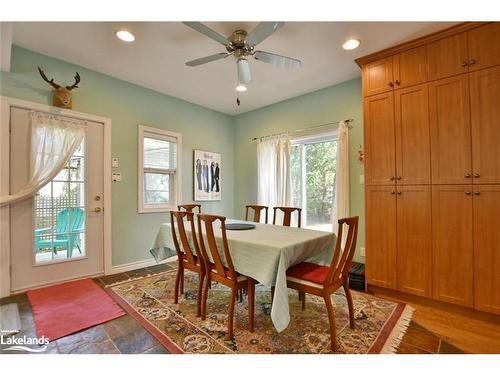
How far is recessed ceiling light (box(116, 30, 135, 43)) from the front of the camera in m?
2.14

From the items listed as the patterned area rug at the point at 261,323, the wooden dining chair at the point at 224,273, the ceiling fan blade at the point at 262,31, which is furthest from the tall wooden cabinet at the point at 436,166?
the wooden dining chair at the point at 224,273

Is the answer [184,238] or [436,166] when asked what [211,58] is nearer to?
[184,238]

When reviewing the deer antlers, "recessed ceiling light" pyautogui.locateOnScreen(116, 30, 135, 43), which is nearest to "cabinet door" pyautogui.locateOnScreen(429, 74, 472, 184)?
"recessed ceiling light" pyautogui.locateOnScreen(116, 30, 135, 43)

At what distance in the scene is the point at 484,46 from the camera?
1.94 metres

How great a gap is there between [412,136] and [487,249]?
1125 millimetres

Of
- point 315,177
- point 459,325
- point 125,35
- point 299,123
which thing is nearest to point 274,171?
point 315,177

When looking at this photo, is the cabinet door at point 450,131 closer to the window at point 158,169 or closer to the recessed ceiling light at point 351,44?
the recessed ceiling light at point 351,44

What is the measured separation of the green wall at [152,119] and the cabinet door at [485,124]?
3.92 ft

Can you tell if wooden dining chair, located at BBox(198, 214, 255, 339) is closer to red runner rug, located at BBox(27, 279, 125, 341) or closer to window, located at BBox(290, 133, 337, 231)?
red runner rug, located at BBox(27, 279, 125, 341)

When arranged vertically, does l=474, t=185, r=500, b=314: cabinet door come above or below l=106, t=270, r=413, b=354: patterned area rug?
above

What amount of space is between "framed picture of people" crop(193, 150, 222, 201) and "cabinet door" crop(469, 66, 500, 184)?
11.4 ft

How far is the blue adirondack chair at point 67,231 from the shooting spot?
2633mm

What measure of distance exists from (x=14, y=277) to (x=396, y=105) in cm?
430

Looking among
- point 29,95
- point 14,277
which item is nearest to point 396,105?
point 29,95
